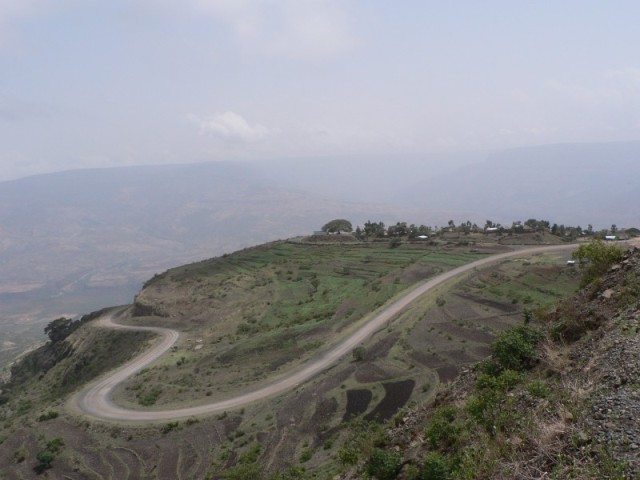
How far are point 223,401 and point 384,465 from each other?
25.1 m

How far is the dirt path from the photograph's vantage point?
119 feet

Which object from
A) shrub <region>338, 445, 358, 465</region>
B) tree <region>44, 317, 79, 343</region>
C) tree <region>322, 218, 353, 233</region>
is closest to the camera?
shrub <region>338, 445, 358, 465</region>

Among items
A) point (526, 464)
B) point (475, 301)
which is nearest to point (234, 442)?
point (526, 464)

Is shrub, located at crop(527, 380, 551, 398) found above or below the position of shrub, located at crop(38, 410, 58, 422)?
above

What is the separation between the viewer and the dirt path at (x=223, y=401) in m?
36.2

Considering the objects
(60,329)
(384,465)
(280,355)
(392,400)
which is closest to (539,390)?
(384,465)

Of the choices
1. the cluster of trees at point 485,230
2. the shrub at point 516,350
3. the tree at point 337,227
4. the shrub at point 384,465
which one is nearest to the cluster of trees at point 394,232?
the cluster of trees at point 485,230

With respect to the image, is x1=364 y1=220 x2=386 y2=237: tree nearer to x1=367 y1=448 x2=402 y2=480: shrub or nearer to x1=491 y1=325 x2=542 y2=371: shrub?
x1=491 y1=325 x2=542 y2=371: shrub

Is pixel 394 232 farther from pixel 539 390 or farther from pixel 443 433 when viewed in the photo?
pixel 539 390

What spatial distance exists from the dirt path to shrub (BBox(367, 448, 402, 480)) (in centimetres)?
2251

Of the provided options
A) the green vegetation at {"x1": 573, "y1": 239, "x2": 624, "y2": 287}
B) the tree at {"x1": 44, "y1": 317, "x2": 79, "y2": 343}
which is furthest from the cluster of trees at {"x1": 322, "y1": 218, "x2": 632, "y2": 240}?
the tree at {"x1": 44, "y1": 317, "x2": 79, "y2": 343}

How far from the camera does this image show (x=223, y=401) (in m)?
36.6

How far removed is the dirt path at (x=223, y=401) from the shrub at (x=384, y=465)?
22.5 metres

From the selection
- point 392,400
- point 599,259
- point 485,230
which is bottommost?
point 392,400
